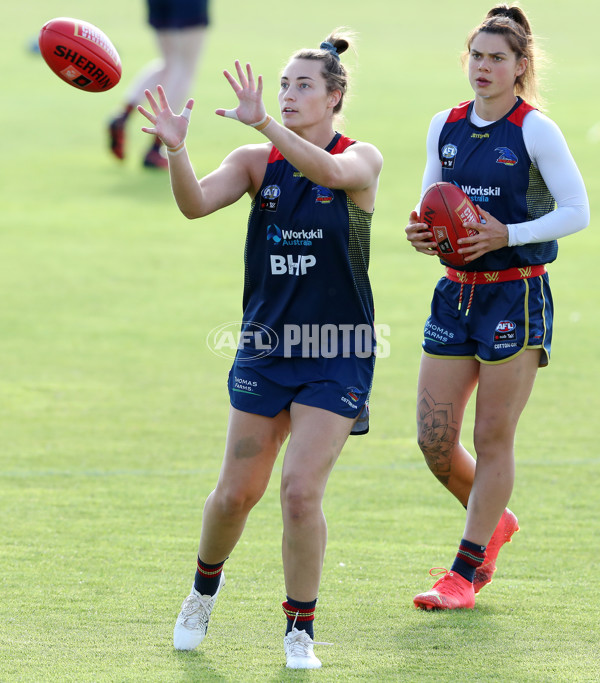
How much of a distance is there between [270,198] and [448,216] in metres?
0.72

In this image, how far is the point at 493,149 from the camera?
452 cm

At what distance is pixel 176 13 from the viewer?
15.4 metres

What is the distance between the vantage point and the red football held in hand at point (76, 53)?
488cm

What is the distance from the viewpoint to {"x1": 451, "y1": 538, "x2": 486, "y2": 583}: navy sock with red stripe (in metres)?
4.60

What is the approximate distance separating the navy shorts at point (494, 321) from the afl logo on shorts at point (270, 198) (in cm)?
90

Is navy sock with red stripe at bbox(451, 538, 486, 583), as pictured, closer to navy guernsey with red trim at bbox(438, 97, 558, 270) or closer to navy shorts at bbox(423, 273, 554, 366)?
navy shorts at bbox(423, 273, 554, 366)

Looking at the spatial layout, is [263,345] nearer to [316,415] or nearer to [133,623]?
[316,415]

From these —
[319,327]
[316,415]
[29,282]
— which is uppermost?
[319,327]

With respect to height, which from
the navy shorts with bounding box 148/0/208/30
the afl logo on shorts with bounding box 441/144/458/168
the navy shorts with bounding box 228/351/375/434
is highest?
the navy shorts with bounding box 148/0/208/30

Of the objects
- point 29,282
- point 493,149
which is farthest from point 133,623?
point 29,282

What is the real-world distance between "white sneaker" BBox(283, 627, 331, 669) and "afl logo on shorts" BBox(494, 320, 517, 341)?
140cm

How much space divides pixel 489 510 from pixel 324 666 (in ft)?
3.56

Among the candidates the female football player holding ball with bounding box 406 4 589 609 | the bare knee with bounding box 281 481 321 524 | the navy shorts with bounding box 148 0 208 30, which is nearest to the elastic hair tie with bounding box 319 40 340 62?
the female football player holding ball with bounding box 406 4 589 609

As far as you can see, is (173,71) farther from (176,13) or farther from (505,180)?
(505,180)
